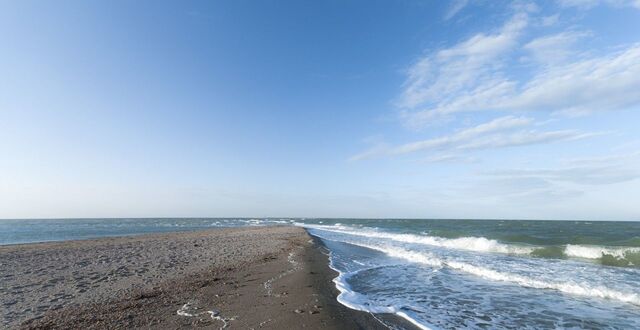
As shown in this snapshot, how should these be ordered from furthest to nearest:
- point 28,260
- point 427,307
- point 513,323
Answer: point 28,260 → point 427,307 → point 513,323

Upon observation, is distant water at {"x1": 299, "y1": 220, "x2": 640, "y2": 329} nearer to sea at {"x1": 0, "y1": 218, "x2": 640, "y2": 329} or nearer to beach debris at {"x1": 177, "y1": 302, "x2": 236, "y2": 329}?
sea at {"x1": 0, "y1": 218, "x2": 640, "y2": 329}

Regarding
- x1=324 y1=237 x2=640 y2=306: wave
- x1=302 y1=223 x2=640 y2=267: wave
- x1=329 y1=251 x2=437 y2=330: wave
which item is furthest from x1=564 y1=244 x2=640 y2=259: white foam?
x1=329 y1=251 x2=437 y2=330: wave

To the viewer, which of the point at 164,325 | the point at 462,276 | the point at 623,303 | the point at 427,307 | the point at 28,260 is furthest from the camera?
the point at 28,260

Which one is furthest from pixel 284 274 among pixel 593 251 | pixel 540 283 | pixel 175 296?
pixel 593 251

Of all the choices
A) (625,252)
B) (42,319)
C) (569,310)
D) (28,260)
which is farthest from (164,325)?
(625,252)

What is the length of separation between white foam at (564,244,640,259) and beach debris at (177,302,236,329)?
24.4m

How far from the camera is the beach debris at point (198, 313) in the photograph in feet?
22.7

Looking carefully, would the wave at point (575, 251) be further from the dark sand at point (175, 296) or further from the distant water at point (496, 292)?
the dark sand at point (175, 296)

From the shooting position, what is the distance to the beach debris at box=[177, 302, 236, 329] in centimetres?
691

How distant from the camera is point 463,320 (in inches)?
321

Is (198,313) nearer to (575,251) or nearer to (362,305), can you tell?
(362,305)

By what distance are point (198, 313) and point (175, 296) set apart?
2.07m

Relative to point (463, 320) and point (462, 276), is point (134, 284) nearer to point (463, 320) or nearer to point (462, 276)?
point (463, 320)

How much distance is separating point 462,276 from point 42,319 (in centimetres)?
1416
